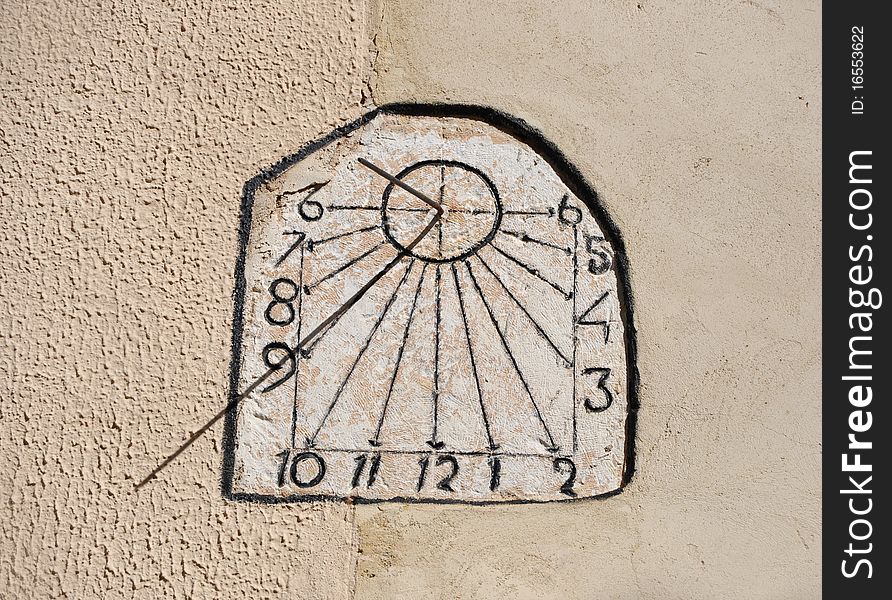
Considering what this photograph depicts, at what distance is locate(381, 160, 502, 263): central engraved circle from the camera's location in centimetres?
207

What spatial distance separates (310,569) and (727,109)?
181 cm

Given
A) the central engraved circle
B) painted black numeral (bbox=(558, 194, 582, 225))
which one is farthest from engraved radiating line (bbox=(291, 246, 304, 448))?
painted black numeral (bbox=(558, 194, 582, 225))

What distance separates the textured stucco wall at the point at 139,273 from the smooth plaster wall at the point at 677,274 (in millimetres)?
266

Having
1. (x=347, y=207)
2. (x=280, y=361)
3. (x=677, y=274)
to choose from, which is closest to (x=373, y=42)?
(x=347, y=207)

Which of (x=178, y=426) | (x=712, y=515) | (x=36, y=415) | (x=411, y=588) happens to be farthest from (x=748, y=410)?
(x=36, y=415)

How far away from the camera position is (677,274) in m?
2.12

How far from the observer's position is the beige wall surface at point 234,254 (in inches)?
76.9

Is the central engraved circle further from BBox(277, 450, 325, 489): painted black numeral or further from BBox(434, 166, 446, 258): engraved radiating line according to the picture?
BBox(277, 450, 325, 489): painted black numeral

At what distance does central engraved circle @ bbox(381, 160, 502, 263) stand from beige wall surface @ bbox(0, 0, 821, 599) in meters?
0.23

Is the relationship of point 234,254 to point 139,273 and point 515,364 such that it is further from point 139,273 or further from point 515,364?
point 515,364

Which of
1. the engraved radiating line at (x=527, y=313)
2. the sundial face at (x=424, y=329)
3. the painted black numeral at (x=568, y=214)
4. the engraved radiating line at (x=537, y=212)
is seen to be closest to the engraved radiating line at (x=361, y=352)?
the sundial face at (x=424, y=329)

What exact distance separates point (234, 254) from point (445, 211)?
0.62m

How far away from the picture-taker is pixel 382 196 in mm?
2082
